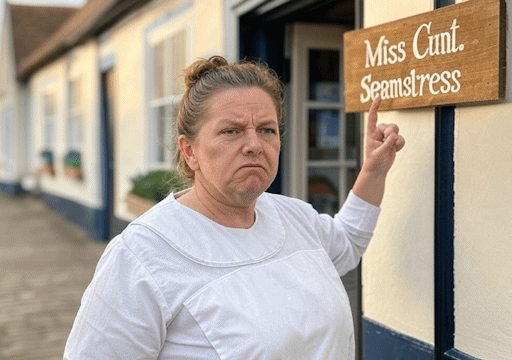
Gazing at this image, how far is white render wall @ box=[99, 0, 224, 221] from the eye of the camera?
5094mm

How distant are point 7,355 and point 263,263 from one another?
3.32 metres

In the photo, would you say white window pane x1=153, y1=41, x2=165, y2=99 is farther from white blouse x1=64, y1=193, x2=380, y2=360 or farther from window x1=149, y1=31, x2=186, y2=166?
white blouse x1=64, y1=193, x2=380, y2=360

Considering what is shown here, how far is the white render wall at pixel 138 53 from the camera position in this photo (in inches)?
201

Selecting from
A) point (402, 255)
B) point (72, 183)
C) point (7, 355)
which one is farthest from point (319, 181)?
point (72, 183)

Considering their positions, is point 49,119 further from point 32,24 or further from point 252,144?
point 252,144

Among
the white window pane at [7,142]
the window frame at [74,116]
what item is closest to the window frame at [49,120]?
the window frame at [74,116]

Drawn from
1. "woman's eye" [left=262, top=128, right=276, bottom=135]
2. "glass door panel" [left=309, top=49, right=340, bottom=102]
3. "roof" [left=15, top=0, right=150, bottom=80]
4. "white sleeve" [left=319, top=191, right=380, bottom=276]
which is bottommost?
"white sleeve" [left=319, top=191, right=380, bottom=276]

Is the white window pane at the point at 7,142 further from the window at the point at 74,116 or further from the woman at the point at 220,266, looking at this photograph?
the woman at the point at 220,266

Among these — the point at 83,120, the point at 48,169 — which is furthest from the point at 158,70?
the point at 48,169

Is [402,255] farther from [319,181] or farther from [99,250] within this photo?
[99,250]

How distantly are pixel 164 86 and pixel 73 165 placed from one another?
4.93m

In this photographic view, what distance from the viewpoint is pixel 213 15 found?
190 inches

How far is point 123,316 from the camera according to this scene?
1679 millimetres

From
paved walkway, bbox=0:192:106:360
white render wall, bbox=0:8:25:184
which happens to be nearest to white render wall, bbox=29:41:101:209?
paved walkway, bbox=0:192:106:360
